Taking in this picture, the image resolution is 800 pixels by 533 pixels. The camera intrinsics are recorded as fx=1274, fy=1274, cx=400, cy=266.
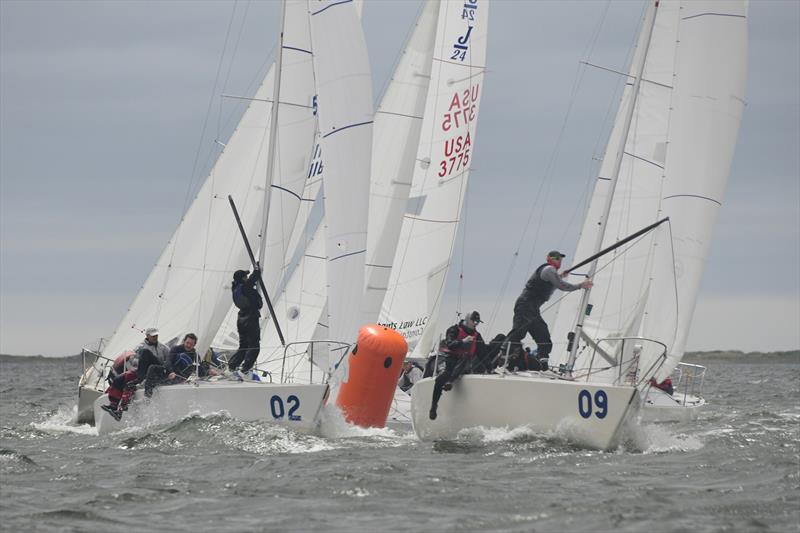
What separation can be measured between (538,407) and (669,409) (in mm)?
7758

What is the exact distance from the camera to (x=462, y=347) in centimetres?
1650

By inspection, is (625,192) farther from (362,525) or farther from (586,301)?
(362,525)

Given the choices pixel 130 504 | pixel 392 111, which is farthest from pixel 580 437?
pixel 392 111

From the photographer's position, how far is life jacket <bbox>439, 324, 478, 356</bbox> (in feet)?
54.1

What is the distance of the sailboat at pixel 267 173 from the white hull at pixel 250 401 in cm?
147

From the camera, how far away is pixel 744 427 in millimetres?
19719

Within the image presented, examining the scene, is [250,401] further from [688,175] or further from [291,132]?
[688,175]

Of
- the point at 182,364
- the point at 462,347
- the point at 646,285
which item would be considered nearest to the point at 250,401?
the point at 182,364

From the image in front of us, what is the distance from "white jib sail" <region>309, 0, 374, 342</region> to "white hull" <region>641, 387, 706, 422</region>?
22.7 ft

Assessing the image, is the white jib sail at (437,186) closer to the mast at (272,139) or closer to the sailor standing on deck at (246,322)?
the mast at (272,139)

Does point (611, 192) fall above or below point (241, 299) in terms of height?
above

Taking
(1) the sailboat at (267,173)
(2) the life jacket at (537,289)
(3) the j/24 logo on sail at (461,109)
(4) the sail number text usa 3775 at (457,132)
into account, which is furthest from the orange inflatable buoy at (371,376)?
(3) the j/24 logo on sail at (461,109)

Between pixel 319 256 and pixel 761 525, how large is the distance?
14454mm

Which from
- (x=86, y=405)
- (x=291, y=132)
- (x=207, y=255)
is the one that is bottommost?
(x=86, y=405)
